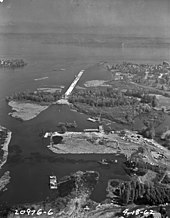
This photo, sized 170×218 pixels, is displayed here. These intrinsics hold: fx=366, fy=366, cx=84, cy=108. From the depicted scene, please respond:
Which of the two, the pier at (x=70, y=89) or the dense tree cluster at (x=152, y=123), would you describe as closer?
the dense tree cluster at (x=152, y=123)

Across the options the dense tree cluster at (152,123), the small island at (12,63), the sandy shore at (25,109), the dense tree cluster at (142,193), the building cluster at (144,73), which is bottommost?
Answer: the dense tree cluster at (142,193)

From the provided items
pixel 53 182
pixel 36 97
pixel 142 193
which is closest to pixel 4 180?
pixel 53 182

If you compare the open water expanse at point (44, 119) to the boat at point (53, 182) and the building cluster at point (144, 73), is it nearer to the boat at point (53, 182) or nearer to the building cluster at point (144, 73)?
the boat at point (53, 182)

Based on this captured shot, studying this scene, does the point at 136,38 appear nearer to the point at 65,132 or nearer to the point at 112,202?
the point at 65,132

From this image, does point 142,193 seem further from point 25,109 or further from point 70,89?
point 70,89

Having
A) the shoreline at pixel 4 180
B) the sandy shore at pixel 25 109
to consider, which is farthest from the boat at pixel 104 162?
the sandy shore at pixel 25 109

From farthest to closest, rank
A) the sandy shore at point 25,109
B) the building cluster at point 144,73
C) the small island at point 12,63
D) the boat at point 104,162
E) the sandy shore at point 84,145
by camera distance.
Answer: the small island at point 12,63 < the building cluster at point 144,73 < the sandy shore at point 25,109 < the sandy shore at point 84,145 < the boat at point 104,162
